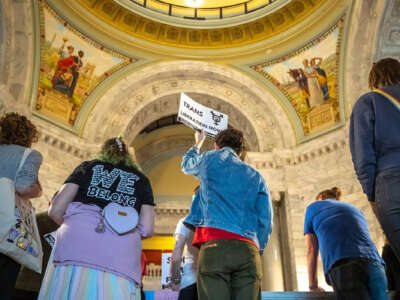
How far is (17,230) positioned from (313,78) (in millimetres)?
10122

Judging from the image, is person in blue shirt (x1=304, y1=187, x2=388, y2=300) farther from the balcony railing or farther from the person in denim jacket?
the balcony railing

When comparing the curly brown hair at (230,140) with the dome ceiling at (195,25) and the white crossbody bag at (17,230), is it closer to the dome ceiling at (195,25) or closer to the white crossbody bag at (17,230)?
the white crossbody bag at (17,230)

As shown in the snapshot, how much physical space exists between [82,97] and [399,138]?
975cm

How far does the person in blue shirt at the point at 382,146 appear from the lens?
1.77 meters

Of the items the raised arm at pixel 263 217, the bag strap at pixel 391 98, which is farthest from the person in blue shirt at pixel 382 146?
the raised arm at pixel 263 217

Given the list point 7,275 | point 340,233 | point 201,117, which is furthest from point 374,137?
point 201,117

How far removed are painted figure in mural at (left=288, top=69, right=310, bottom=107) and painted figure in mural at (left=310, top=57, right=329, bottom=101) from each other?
40 centimetres

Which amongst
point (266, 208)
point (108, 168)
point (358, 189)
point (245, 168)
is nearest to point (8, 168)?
point (108, 168)

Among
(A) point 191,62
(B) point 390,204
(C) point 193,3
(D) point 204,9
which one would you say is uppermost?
(C) point 193,3

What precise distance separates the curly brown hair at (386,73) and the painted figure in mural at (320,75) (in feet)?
27.7

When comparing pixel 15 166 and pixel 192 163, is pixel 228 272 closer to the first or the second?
pixel 192 163

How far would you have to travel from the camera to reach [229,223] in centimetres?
196

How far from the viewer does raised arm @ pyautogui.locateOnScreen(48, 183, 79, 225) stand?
6.68 feet

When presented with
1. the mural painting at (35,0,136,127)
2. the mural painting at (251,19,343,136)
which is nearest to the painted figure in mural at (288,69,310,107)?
the mural painting at (251,19,343,136)
